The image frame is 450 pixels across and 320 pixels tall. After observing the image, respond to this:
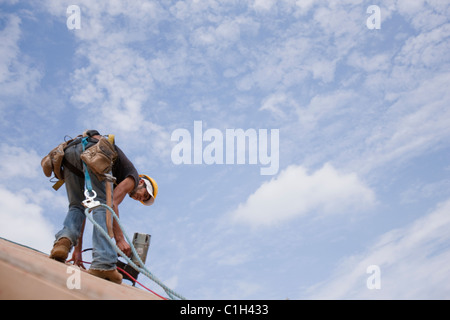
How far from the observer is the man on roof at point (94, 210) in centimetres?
341

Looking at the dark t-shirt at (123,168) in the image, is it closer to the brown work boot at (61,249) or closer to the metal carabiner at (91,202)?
the metal carabiner at (91,202)

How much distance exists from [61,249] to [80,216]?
1.85 feet

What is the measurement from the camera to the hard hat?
5078 millimetres

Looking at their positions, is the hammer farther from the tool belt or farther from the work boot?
the work boot

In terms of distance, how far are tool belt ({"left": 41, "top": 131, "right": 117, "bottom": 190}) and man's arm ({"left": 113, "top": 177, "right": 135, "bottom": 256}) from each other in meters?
0.34

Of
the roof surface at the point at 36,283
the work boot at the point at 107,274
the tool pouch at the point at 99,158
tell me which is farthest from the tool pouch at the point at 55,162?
the roof surface at the point at 36,283

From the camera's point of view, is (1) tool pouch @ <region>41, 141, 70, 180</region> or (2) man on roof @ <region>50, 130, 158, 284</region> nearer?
(2) man on roof @ <region>50, 130, 158, 284</region>

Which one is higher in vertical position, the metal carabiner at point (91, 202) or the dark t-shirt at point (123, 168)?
the dark t-shirt at point (123, 168)

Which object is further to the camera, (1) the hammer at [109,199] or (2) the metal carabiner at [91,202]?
(1) the hammer at [109,199]

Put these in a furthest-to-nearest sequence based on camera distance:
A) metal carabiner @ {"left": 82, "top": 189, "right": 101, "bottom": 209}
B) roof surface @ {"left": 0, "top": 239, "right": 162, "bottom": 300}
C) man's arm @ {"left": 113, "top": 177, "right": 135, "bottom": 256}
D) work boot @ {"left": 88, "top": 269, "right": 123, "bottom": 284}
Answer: man's arm @ {"left": 113, "top": 177, "right": 135, "bottom": 256}, metal carabiner @ {"left": 82, "top": 189, "right": 101, "bottom": 209}, work boot @ {"left": 88, "top": 269, "right": 123, "bottom": 284}, roof surface @ {"left": 0, "top": 239, "right": 162, "bottom": 300}

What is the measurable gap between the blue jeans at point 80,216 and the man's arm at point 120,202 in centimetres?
36

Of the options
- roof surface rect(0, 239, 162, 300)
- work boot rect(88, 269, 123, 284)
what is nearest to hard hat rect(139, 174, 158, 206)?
work boot rect(88, 269, 123, 284)
